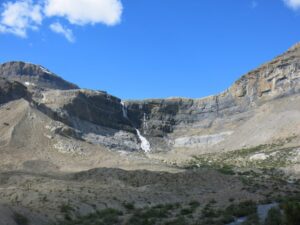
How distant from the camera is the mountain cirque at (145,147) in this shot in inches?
2047

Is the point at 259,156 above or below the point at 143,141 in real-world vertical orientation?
below

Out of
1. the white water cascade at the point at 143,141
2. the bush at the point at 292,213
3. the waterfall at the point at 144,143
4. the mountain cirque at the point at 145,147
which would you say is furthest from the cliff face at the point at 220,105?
the bush at the point at 292,213

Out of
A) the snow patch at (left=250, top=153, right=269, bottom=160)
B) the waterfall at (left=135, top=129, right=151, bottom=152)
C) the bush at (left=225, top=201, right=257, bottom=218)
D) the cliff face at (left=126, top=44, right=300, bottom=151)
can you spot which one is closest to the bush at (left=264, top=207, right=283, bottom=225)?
the bush at (left=225, top=201, right=257, bottom=218)

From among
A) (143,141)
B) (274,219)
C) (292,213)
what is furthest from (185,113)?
(292,213)

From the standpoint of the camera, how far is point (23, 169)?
88625 mm

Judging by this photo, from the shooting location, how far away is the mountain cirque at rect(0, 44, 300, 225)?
5200 centimetres

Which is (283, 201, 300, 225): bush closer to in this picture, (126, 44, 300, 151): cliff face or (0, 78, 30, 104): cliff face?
(0, 78, 30, 104): cliff face

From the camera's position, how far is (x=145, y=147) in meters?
148

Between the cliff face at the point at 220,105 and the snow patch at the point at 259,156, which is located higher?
the cliff face at the point at 220,105

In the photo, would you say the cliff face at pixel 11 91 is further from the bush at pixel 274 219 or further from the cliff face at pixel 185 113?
the bush at pixel 274 219

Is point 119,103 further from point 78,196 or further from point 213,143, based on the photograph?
point 78,196

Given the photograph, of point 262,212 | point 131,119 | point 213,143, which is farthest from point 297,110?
point 262,212

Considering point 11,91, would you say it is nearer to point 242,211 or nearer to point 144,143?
point 144,143

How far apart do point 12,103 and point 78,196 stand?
73.8 m
